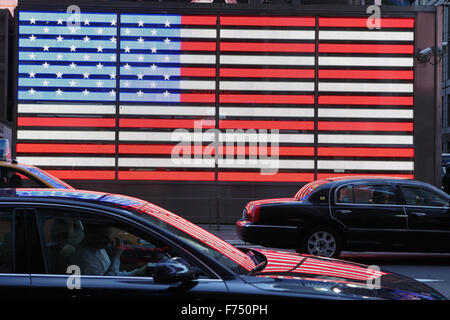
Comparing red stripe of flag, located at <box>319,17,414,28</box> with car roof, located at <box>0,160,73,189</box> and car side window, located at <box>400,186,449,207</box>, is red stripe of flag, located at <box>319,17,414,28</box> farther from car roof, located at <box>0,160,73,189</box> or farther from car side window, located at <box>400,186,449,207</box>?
car roof, located at <box>0,160,73,189</box>

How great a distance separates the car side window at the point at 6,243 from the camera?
10.3 feet

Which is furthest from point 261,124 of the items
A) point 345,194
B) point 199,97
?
point 345,194

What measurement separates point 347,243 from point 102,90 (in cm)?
918

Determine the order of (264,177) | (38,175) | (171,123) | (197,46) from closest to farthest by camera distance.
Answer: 1. (38,175)
2. (264,177)
3. (171,123)
4. (197,46)

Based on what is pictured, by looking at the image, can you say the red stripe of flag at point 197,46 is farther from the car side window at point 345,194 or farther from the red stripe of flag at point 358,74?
the car side window at point 345,194

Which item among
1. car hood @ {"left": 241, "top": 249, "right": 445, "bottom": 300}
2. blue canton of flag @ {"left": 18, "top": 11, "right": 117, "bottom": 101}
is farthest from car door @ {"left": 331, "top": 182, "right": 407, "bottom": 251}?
blue canton of flag @ {"left": 18, "top": 11, "right": 117, "bottom": 101}

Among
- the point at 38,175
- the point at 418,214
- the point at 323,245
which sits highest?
the point at 38,175

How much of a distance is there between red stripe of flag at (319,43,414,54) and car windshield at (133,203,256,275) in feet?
41.5

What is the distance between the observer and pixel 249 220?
9.52 meters

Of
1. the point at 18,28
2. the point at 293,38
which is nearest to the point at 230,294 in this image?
the point at 293,38

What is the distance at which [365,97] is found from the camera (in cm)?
1548

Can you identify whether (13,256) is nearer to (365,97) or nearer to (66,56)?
(66,56)

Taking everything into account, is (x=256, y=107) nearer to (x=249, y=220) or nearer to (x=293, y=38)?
(x=293, y=38)

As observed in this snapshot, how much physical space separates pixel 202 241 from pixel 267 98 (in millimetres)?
12190
